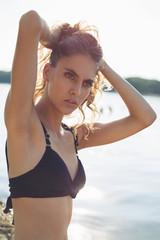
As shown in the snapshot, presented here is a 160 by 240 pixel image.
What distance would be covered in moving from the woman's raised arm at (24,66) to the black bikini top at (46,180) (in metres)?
0.35

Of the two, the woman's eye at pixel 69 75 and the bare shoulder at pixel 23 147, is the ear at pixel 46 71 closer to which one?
the woman's eye at pixel 69 75

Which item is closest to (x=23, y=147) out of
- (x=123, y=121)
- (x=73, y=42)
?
(x=73, y=42)

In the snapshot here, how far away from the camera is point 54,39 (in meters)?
2.66

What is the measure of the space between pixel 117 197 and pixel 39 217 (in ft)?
22.8

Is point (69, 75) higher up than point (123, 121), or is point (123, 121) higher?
point (69, 75)

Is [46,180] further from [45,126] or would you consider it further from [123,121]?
[123,121]

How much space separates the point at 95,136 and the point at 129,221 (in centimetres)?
468

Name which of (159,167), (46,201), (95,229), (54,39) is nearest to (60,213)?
(46,201)

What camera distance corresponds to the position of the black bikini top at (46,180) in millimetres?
2324

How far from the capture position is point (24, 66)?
2102 mm

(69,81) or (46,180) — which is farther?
(69,81)

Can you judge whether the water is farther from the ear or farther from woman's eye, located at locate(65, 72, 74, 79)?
woman's eye, located at locate(65, 72, 74, 79)

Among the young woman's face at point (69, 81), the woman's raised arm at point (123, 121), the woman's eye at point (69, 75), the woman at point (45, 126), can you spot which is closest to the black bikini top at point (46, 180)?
the woman at point (45, 126)

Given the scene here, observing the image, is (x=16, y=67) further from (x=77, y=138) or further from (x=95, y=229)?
(x=95, y=229)
